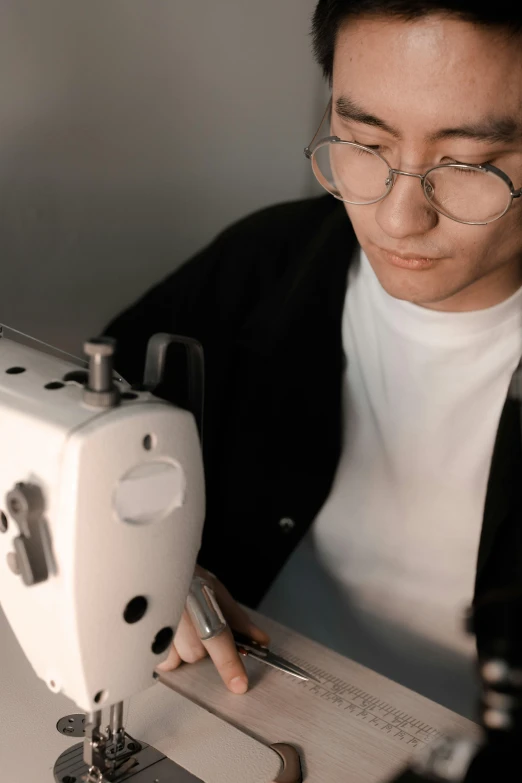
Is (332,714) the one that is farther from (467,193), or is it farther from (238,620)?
(467,193)

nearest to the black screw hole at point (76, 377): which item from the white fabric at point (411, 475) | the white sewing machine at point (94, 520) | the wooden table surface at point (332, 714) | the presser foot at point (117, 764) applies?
the white sewing machine at point (94, 520)

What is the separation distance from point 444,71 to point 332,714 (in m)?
0.74

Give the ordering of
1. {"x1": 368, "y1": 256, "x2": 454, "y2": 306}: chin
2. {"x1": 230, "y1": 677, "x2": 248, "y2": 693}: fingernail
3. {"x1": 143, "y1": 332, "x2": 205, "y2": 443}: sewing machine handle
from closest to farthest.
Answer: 1. {"x1": 143, "y1": 332, "x2": 205, "y2": 443}: sewing machine handle
2. {"x1": 230, "y1": 677, "x2": 248, "y2": 693}: fingernail
3. {"x1": 368, "y1": 256, "x2": 454, "y2": 306}: chin

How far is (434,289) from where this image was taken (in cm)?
121

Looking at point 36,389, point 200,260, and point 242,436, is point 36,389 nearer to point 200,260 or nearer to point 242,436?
point 242,436

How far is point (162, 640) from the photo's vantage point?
0.85 metres

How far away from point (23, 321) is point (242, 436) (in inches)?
17.7

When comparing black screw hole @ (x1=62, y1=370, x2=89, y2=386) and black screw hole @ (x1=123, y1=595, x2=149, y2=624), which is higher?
black screw hole @ (x1=62, y1=370, x2=89, y2=386)

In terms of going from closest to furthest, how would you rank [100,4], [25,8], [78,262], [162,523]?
[162,523]
[25,8]
[100,4]
[78,262]

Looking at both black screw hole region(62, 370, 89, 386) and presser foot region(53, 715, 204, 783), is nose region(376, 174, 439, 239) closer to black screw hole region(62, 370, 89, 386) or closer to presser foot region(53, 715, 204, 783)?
black screw hole region(62, 370, 89, 386)

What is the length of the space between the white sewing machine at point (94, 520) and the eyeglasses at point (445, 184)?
41 cm

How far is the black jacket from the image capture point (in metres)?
1.51

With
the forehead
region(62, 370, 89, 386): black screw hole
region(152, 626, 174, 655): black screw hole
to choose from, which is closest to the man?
the forehead

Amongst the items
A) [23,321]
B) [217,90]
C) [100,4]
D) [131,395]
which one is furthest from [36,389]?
[217,90]
